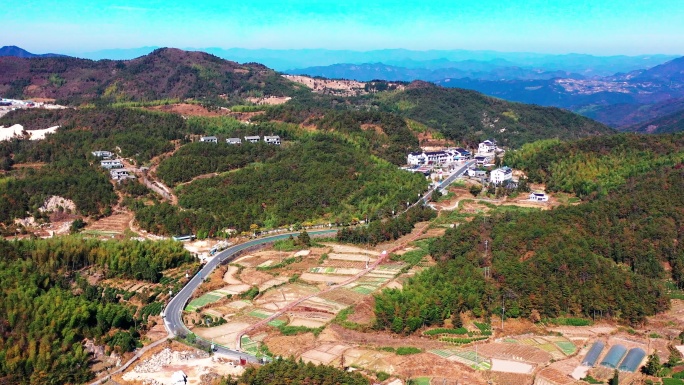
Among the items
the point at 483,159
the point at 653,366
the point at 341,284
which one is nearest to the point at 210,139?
the point at 483,159

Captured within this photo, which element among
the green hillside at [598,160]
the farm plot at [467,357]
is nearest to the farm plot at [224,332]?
the farm plot at [467,357]

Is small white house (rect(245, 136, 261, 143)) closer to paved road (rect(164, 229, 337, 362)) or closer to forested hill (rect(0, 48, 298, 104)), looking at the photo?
paved road (rect(164, 229, 337, 362))

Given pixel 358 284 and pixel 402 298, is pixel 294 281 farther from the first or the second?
pixel 402 298

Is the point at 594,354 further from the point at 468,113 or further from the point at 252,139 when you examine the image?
the point at 468,113

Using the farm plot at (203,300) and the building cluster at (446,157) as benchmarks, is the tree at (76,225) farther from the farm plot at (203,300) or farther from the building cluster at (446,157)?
the building cluster at (446,157)

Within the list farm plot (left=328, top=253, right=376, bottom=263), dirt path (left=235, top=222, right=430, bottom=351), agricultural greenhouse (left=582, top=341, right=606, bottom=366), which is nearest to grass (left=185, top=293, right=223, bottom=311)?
dirt path (left=235, top=222, right=430, bottom=351)
